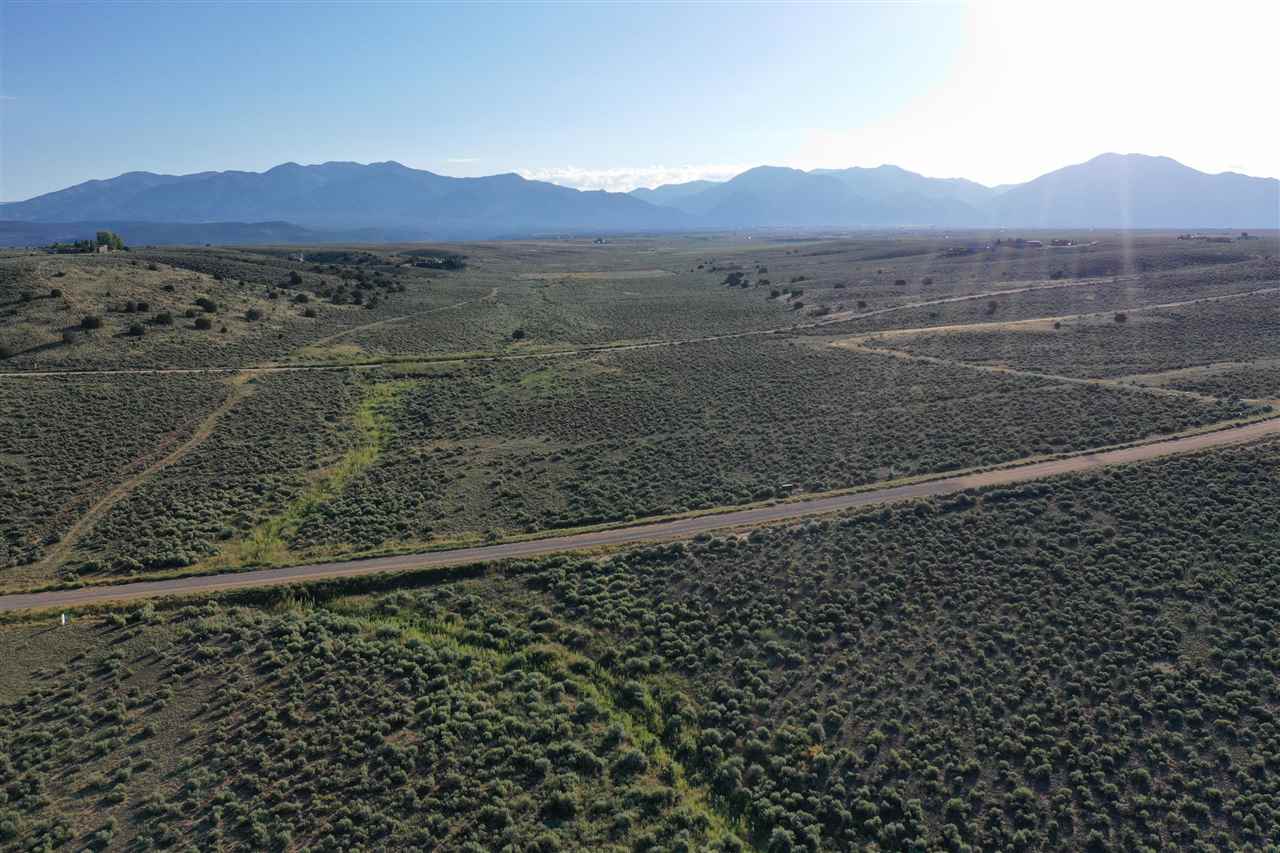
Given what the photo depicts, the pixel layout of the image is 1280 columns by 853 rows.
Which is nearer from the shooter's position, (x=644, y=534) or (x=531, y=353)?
(x=644, y=534)

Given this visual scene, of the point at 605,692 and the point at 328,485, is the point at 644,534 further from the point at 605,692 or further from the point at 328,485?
the point at 328,485

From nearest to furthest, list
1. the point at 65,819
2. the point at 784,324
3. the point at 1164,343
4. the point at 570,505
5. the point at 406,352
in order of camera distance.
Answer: the point at 65,819 → the point at 570,505 → the point at 1164,343 → the point at 406,352 → the point at 784,324

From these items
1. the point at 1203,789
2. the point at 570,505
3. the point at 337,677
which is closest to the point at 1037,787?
the point at 1203,789

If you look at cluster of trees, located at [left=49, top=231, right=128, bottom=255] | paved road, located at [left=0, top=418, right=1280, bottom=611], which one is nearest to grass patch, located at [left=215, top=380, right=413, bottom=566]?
paved road, located at [left=0, top=418, right=1280, bottom=611]

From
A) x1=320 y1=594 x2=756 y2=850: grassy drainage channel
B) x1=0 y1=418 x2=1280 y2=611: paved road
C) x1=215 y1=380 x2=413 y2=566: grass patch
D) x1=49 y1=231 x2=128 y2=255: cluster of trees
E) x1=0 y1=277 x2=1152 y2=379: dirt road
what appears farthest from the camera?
x1=49 y1=231 x2=128 y2=255: cluster of trees

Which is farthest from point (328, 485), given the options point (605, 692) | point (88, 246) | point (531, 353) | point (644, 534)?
point (88, 246)

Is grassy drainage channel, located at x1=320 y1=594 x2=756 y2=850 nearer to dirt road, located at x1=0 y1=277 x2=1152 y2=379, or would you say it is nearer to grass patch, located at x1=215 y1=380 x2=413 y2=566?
grass patch, located at x1=215 y1=380 x2=413 y2=566

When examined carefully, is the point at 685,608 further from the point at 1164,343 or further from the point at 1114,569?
the point at 1164,343

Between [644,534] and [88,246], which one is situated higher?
[88,246]

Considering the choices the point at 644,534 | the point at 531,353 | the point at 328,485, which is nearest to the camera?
the point at 644,534
